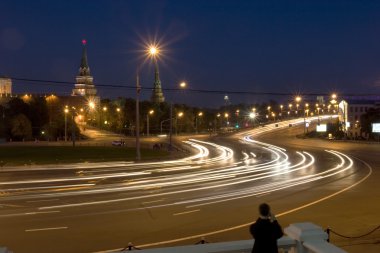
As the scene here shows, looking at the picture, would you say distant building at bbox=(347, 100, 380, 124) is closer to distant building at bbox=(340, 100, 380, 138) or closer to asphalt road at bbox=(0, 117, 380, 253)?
distant building at bbox=(340, 100, 380, 138)

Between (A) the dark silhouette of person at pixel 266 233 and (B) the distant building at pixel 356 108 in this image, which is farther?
(B) the distant building at pixel 356 108

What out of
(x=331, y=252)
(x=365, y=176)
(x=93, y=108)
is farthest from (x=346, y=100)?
(x=331, y=252)

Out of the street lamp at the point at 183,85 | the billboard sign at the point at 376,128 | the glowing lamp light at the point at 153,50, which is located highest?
the glowing lamp light at the point at 153,50

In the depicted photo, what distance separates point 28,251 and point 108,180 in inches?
696

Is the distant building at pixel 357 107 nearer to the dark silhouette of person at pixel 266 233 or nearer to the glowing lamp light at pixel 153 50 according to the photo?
the glowing lamp light at pixel 153 50

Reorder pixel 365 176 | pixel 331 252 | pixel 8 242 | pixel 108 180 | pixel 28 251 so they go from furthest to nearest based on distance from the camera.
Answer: pixel 365 176, pixel 108 180, pixel 8 242, pixel 28 251, pixel 331 252

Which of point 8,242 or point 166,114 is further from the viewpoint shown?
point 166,114

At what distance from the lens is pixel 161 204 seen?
72.6ft

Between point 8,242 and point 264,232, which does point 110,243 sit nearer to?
point 8,242

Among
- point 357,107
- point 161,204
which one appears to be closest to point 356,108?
point 357,107

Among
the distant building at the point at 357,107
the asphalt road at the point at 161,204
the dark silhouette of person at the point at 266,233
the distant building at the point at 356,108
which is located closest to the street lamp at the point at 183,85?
the asphalt road at the point at 161,204

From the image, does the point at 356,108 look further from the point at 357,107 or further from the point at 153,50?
the point at 153,50

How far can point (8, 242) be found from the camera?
15047mm

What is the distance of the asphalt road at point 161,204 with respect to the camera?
1605 centimetres
